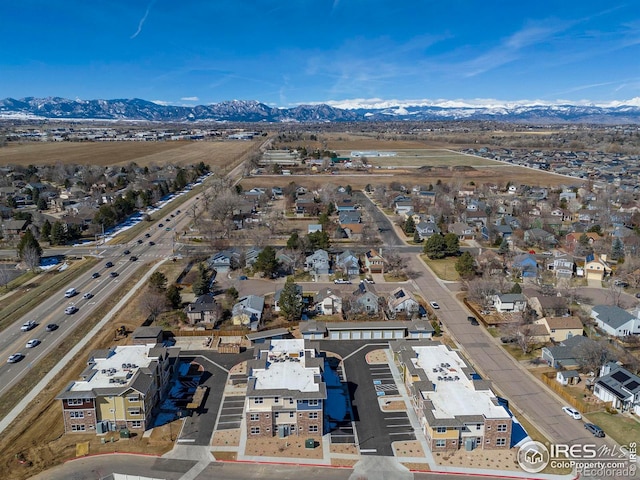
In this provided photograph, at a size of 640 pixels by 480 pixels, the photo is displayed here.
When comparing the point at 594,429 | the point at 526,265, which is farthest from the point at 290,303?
the point at 526,265

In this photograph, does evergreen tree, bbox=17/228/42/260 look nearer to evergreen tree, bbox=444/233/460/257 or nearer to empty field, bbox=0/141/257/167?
evergreen tree, bbox=444/233/460/257

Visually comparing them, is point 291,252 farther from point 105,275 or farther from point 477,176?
point 477,176

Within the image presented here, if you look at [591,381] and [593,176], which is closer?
[591,381]

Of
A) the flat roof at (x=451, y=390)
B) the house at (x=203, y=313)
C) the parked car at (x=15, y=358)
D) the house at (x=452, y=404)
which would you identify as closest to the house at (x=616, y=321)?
the house at (x=452, y=404)

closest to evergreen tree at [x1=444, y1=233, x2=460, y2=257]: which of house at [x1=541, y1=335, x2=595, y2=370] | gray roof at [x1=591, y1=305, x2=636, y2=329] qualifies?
gray roof at [x1=591, y1=305, x2=636, y2=329]

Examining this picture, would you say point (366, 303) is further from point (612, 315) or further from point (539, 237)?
point (539, 237)

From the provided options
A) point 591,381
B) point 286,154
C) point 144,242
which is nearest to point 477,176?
→ point 286,154

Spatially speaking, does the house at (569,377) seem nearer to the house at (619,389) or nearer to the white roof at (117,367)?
the house at (619,389)
